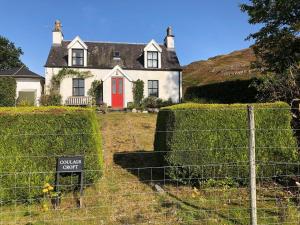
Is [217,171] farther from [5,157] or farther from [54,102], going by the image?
[54,102]

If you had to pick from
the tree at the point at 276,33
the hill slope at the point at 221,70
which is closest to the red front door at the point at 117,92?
the tree at the point at 276,33

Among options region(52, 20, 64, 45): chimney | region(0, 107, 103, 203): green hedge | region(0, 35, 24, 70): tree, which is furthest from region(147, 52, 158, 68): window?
region(0, 35, 24, 70): tree

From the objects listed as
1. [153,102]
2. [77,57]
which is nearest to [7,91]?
[77,57]

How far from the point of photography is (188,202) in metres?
7.41

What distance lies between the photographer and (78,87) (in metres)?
28.7

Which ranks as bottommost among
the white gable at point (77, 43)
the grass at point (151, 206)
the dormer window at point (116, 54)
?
the grass at point (151, 206)

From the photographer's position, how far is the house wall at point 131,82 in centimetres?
2795

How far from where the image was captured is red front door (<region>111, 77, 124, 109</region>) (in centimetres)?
2808

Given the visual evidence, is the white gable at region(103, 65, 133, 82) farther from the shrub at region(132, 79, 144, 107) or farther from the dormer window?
the dormer window

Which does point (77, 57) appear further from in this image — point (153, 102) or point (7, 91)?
point (153, 102)

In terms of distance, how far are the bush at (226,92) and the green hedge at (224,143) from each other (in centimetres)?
1926

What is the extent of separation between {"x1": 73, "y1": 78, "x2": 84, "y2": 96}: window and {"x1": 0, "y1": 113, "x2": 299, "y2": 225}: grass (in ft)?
64.1

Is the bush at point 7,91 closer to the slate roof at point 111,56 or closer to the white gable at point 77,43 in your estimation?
the slate roof at point 111,56

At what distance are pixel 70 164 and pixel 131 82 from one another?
21391 millimetres
